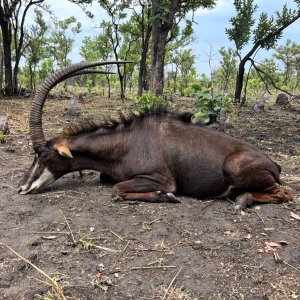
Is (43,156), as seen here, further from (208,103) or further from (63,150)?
(208,103)

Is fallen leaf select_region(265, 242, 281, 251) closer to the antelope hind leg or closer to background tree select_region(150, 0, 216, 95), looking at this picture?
the antelope hind leg

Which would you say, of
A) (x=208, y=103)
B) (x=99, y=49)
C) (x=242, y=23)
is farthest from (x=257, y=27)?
(x=99, y=49)

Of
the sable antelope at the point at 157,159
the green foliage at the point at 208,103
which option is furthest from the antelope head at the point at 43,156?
the green foliage at the point at 208,103

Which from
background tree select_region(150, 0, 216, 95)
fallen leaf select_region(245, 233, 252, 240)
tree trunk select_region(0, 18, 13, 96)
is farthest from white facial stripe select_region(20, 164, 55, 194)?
tree trunk select_region(0, 18, 13, 96)

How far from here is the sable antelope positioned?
18.6 feet

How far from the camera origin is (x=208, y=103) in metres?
9.44

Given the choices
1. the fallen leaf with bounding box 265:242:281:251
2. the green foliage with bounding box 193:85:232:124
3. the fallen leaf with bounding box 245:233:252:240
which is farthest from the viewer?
the green foliage with bounding box 193:85:232:124

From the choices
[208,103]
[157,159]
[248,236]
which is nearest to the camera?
[248,236]

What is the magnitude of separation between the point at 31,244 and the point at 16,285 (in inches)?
28.3

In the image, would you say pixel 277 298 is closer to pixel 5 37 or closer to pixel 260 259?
pixel 260 259

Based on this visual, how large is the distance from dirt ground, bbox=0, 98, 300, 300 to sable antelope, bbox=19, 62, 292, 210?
0.20 metres

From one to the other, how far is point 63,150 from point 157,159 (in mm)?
1288

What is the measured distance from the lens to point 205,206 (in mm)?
5594

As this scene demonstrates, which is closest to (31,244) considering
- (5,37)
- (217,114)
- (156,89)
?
(217,114)
